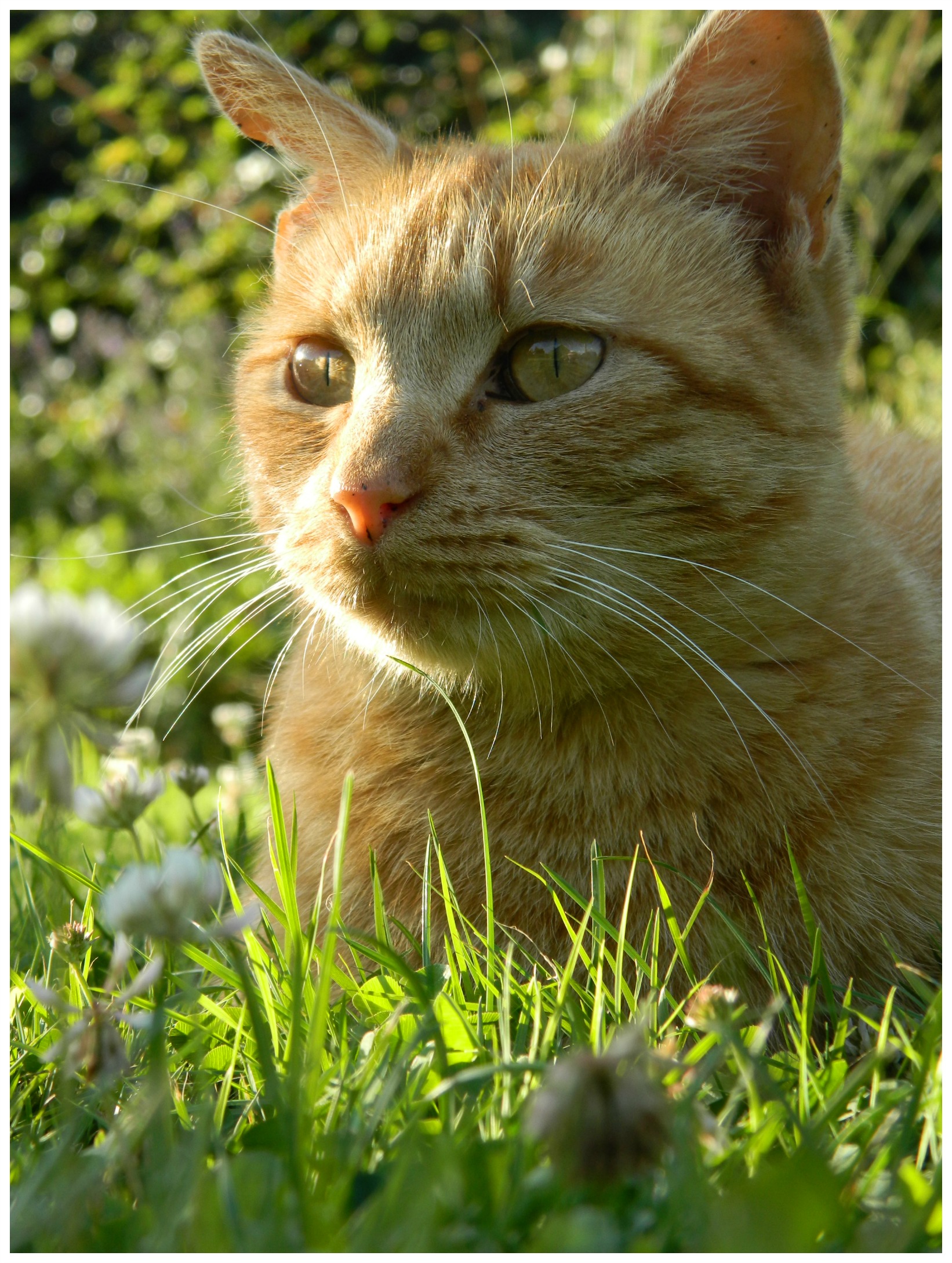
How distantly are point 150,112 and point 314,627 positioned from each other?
4737 millimetres

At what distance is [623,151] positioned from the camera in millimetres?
1789

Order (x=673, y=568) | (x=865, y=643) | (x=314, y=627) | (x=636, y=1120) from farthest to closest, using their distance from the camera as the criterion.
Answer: (x=314, y=627) < (x=865, y=643) < (x=673, y=568) < (x=636, y=1120)

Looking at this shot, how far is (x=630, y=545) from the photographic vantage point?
5.01 ft

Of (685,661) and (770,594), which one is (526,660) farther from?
(770,594)

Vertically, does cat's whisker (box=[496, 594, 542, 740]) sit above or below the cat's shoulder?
below

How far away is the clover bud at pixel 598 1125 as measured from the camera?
0.78m

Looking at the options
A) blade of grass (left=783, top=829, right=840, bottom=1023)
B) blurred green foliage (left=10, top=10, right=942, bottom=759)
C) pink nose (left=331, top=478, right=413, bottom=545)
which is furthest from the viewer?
blurred green foliage (left=10, top=10, right=942, bottom=759)

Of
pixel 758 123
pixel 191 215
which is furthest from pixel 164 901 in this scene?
pixel 191 215

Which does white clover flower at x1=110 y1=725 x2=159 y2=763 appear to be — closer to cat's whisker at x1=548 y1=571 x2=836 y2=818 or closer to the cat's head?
the cat's head

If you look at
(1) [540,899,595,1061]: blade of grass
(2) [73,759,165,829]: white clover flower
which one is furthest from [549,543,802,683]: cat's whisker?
(2) [73,759,165,829]: white clover flower

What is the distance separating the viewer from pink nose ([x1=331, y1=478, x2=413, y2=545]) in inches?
56.9

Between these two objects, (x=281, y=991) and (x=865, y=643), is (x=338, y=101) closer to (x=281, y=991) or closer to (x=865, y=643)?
(x=865, y=643)

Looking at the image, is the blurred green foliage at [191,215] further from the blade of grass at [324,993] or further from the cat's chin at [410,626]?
the blade of grass at [324,993]

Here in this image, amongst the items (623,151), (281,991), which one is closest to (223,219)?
(623,151)
